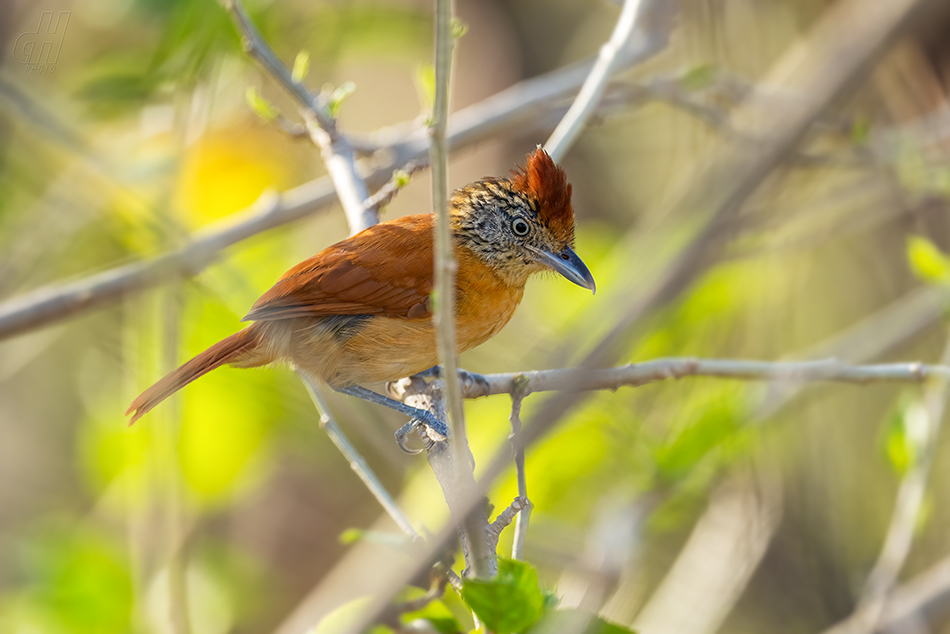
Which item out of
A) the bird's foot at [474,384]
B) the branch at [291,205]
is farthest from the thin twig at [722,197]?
the branch at [291,205]

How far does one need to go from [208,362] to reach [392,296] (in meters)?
0.74

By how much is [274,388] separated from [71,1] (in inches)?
109

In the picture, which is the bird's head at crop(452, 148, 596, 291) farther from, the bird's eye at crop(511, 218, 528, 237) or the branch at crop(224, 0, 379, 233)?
the branch at crop(224, 0, 379, 233)

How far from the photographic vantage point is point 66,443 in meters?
5.55

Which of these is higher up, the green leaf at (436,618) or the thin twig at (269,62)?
the thin twig at (269,62)

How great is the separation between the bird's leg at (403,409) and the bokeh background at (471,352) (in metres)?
0.18

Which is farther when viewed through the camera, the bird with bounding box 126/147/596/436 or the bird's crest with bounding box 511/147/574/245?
the bird's crest with bounding box 511/147/574/245

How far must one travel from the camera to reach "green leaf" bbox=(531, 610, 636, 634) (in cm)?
147

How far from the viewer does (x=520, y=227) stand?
3395 millimetres

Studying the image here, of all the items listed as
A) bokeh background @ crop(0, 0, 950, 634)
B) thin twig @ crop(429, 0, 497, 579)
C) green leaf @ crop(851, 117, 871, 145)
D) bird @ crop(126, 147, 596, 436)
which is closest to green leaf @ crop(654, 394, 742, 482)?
bokeh background @ crop(0, 0, 950, 634)

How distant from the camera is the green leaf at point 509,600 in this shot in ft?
4.84

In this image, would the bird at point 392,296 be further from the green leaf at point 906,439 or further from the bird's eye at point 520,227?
the green leaf at point 906,439

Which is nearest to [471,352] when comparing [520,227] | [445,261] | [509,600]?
[520,227]

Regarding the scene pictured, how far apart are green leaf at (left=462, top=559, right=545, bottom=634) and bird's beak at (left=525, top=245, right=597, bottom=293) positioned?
69.4 inches
